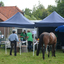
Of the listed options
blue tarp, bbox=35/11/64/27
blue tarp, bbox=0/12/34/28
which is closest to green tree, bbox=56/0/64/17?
blue tarp, bbox=35/11/64/27

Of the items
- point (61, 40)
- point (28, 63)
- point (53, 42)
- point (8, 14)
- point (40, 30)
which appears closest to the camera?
point (28, 63)

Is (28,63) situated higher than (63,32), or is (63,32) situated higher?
(63,32)

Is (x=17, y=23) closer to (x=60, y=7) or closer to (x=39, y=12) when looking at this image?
(x=60, y=7)

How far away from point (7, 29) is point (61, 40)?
1860 cm

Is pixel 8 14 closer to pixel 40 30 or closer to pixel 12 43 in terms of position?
pixel 40 30

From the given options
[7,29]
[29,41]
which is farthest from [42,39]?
[7,29]

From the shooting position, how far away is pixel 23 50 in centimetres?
1016

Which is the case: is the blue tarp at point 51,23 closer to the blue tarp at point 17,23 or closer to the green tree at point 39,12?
the blue tarp at point 17,23

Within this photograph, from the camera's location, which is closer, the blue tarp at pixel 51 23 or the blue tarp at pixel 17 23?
the blue tarp at pixel 51 23

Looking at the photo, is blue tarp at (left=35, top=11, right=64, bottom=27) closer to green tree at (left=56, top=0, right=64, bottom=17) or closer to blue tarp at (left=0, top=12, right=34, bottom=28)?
blue tarp at (left=0, top=12, right=34, bottom=28)

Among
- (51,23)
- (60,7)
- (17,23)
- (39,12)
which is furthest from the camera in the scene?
(39,12)

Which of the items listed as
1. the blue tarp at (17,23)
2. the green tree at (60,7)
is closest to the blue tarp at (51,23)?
the blue tarp at (17,23)

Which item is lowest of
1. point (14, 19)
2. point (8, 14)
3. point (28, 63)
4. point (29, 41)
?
point (28, 63)

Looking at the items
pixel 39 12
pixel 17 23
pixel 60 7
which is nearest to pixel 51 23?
pixel 17 23
